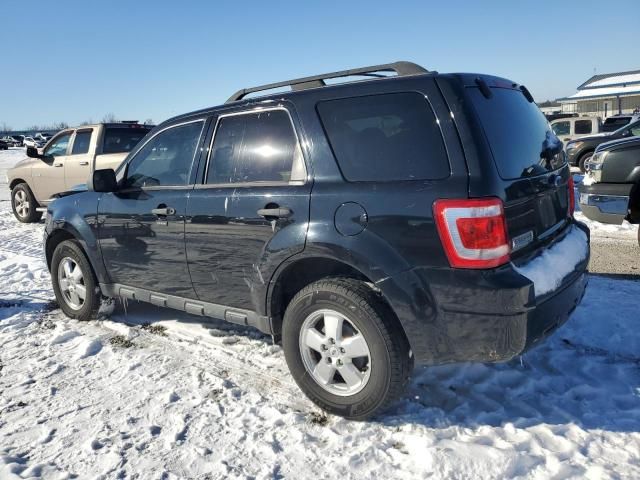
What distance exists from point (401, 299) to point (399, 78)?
120 cm

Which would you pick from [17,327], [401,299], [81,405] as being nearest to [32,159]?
[17,327]

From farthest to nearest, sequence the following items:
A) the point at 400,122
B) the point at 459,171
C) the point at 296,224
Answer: the point at 296,224, the point at 400,122, the point at 459,171

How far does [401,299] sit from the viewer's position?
2633mm

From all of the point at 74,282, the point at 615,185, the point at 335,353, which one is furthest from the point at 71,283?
the point at 615,185

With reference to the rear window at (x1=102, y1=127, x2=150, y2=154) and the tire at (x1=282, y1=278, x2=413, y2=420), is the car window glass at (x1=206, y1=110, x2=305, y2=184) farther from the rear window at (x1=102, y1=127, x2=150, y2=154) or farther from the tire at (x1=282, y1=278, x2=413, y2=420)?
the rear window at (x1=102, y1=127, x2=150, y2=154)

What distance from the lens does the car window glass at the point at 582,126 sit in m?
17.5

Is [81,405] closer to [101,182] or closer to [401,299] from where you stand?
[101,182]

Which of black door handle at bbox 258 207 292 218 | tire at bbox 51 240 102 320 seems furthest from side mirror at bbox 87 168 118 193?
black door handle at bbox 258 207 292 218

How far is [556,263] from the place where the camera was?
282 cm

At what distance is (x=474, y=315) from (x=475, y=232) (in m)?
0.41

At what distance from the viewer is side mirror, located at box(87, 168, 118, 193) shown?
4.10m

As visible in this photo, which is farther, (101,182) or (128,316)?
(128,316)

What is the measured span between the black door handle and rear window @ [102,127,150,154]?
7169mm

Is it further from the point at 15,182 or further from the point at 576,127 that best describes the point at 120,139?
the point at 576,127
